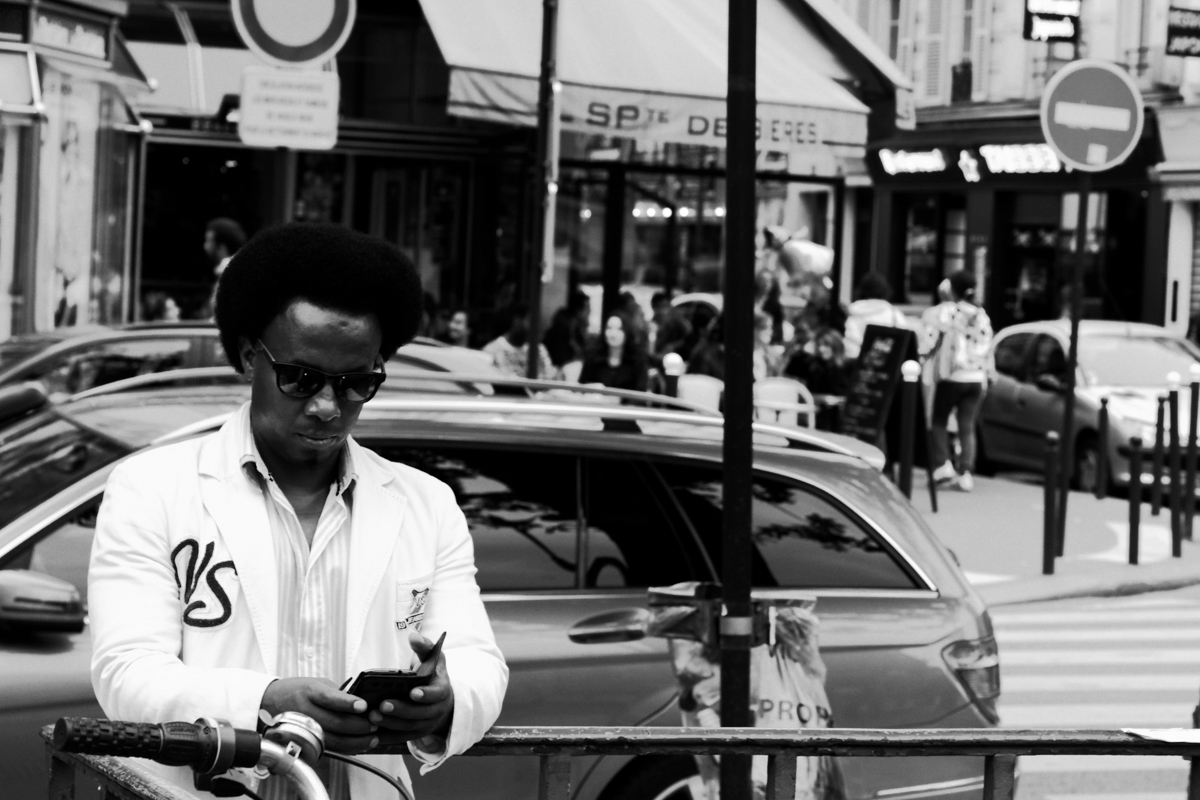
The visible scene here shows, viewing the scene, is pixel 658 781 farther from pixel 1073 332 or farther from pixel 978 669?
pixel 1073 332

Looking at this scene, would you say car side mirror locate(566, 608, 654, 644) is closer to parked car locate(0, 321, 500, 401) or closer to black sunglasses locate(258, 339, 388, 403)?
black sunglasses locate(258, 339, 388, 403)

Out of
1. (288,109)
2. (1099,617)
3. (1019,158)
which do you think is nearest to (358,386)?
(288,109)

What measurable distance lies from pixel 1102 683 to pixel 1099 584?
9.75 feet

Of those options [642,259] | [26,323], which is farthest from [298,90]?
[642,259]

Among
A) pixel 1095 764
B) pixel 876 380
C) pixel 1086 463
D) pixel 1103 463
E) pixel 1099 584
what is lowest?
pixel 1095 764

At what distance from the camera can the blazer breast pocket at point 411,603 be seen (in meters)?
2.85

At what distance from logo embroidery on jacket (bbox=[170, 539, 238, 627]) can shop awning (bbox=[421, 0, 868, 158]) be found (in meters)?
11.3

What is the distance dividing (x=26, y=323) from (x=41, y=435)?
8356mm

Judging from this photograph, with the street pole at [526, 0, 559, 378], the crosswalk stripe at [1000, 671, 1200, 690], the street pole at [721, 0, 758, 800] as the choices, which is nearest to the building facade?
the street pole at [526, 0, 559, 378]

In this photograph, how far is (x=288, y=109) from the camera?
8.06 m

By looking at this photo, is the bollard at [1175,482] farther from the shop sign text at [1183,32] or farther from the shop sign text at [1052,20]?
the shop sign text at [1183,32]

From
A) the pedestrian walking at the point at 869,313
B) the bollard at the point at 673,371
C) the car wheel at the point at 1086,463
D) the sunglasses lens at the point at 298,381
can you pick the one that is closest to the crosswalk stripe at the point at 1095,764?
the sunglasses lens at the point at 298,381

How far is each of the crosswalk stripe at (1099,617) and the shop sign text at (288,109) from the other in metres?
5.27

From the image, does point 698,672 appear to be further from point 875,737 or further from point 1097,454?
point 1097,454
